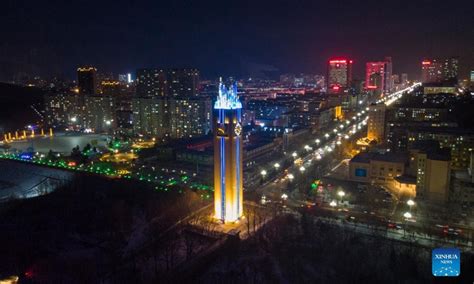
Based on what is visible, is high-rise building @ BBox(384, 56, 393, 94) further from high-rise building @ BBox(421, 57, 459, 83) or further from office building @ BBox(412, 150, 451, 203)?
office building @ BBox(412, 150, 451, 203)

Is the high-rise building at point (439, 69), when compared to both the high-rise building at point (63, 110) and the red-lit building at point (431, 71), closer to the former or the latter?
the red-lit building at point (431, 71)

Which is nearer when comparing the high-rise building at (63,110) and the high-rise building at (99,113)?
the high-rise building at (99,113)

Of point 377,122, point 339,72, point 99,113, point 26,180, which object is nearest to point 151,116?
point 99,113

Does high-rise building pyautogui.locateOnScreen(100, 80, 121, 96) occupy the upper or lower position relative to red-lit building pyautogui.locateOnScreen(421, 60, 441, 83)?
A: lower

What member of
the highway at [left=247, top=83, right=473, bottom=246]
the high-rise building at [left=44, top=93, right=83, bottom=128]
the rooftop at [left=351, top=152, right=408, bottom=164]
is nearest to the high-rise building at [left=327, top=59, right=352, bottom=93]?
the high-rise building at [left=44, top=93, right=83, bottom=128]

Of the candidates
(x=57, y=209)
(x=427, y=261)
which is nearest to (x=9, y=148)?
(x=57, y=209)

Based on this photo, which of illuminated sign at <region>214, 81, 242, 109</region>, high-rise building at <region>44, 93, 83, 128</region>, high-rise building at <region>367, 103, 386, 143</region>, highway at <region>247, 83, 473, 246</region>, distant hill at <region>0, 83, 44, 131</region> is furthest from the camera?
distant hill at <region>0, 83, 44, 131</region>

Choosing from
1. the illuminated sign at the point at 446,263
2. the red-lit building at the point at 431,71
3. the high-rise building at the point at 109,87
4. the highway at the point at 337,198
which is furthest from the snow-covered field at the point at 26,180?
the red-lit building at the point at 431,71
